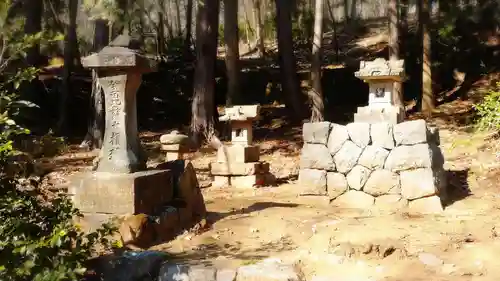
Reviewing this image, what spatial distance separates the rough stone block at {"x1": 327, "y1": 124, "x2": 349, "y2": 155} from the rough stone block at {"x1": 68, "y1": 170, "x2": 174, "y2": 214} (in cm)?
A: 306

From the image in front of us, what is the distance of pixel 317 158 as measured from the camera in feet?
27.5

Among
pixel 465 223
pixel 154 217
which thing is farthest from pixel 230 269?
pixel 465 223

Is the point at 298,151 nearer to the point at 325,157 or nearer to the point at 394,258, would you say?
the point at 325,157

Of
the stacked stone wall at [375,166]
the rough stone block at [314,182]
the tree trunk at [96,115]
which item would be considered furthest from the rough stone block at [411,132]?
the tree trunk at [96,115]

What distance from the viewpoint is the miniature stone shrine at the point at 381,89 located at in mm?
8062

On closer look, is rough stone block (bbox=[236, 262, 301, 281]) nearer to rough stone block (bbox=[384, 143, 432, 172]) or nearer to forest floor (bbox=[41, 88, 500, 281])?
forest floor (bbox=[41, 88, 500, 281])

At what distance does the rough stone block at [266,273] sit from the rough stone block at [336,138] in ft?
11.7

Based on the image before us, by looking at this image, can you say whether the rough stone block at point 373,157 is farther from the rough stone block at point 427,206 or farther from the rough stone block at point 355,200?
the rough stone block at point 427,206

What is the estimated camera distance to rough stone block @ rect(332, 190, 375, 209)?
26.0ft

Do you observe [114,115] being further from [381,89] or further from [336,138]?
[381,89]

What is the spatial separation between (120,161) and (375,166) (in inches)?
145

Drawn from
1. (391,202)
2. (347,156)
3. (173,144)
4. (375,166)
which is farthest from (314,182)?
(173,144)

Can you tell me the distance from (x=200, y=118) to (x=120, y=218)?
25.6ft

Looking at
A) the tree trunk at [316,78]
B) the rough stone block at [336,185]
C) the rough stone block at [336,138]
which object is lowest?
the rough stone block at [336,185]
